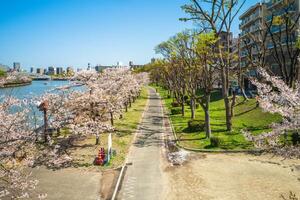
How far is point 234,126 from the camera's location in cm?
3541

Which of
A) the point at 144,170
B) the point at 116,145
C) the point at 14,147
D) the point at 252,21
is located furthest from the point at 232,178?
the point at 252,21

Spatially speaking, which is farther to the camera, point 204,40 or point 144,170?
point 204,40

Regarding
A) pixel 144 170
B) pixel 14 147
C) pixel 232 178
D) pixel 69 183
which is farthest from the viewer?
pixel 144 170

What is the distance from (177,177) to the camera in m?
20.2

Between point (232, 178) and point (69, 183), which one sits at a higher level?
point (232, 178)

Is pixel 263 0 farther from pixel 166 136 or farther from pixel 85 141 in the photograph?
pixel 85 141

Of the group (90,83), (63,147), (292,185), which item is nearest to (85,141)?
(63,147)

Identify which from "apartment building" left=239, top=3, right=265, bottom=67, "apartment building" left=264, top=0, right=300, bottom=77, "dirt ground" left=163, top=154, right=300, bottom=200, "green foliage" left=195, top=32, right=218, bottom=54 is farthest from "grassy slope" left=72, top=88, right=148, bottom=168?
"apartment building" left=239, top=3, right=265, bottom=67

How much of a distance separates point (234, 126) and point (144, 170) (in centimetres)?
1696

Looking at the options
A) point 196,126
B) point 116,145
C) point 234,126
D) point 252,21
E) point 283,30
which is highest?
point 252,21

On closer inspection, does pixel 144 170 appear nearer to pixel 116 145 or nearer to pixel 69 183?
pixel 69 183

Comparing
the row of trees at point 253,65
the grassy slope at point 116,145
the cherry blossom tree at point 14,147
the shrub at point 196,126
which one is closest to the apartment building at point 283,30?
the row of trees at point 253,65

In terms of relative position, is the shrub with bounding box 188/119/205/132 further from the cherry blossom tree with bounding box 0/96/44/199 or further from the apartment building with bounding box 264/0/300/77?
the cherry blossom tree with bounding box 0/96/44/199

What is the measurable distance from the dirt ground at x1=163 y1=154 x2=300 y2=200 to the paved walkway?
0.79m
